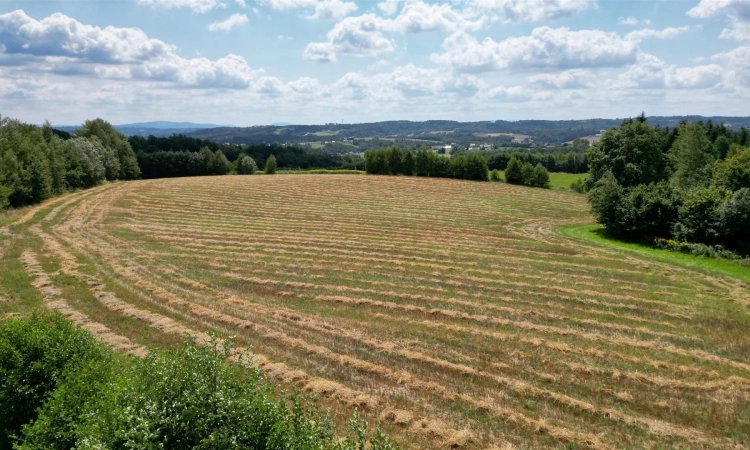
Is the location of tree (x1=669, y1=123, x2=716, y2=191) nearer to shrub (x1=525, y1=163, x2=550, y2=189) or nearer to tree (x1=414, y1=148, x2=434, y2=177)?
shrub (x1=525, y1=163, x2=550, y2=189)

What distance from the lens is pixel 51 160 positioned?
5366 centimetres

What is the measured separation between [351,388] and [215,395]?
6.64 m

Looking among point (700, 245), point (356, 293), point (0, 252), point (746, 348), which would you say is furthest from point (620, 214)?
point (0, 252)

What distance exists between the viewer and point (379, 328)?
666 inches

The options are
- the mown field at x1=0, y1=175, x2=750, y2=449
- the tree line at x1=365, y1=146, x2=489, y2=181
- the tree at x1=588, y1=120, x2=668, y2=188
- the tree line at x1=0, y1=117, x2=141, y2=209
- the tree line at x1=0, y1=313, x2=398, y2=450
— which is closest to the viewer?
the tree line at x1=0, y1=313, x2=398, y2=450

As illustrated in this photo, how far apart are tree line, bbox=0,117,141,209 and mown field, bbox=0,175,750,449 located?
24.9 feet

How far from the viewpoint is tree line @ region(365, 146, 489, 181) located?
3433 inches

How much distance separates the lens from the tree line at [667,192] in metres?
30.8

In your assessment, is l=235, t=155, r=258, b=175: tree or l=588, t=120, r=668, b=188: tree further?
l=235, t=155, r=258, b=175: tree

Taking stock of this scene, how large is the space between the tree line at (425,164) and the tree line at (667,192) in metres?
36.7

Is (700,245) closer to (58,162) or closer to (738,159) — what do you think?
(738,159)

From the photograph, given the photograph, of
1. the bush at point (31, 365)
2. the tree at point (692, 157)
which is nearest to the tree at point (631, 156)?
the tree at point (692, 157)

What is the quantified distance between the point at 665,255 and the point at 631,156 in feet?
55.7

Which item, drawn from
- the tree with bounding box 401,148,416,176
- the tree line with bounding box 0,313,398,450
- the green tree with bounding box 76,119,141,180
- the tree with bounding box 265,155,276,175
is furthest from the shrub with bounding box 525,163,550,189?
the tree line with bounding box 0,313,398,450
